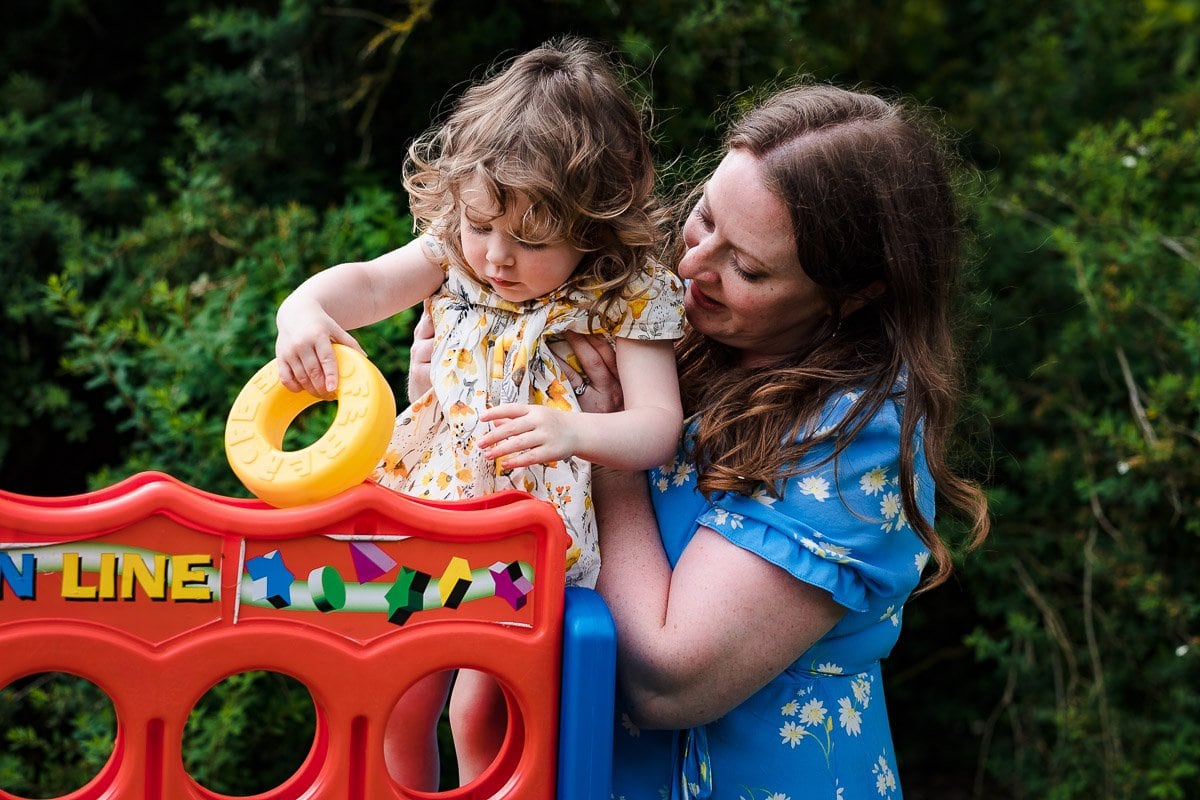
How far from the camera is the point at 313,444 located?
1465mm

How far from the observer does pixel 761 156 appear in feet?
5.65

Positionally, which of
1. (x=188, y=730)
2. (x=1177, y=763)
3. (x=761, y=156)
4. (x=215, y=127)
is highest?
(x=215, y=127)

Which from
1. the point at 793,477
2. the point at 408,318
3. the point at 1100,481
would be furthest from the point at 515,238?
the point at 1100,481

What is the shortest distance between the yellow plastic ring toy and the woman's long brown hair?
48cm

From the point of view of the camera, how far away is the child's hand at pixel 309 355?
5.03 feet

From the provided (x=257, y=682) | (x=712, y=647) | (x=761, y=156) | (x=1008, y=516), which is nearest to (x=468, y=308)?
(x=761, y=156)

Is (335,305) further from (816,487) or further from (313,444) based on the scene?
(816,487)

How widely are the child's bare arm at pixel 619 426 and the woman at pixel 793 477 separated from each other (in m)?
0.05

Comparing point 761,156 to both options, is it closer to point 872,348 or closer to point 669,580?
point 872,348

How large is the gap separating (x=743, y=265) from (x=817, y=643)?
1.73 feet

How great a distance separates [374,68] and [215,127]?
46 cm

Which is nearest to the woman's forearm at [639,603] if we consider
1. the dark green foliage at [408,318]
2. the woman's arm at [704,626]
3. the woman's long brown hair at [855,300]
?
the woman's arm at [704,626]

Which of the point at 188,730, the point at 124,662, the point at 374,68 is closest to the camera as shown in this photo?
the point at 124,662

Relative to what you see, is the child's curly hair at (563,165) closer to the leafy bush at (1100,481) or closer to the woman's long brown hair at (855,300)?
the woman's long brown hair at (855,300)
